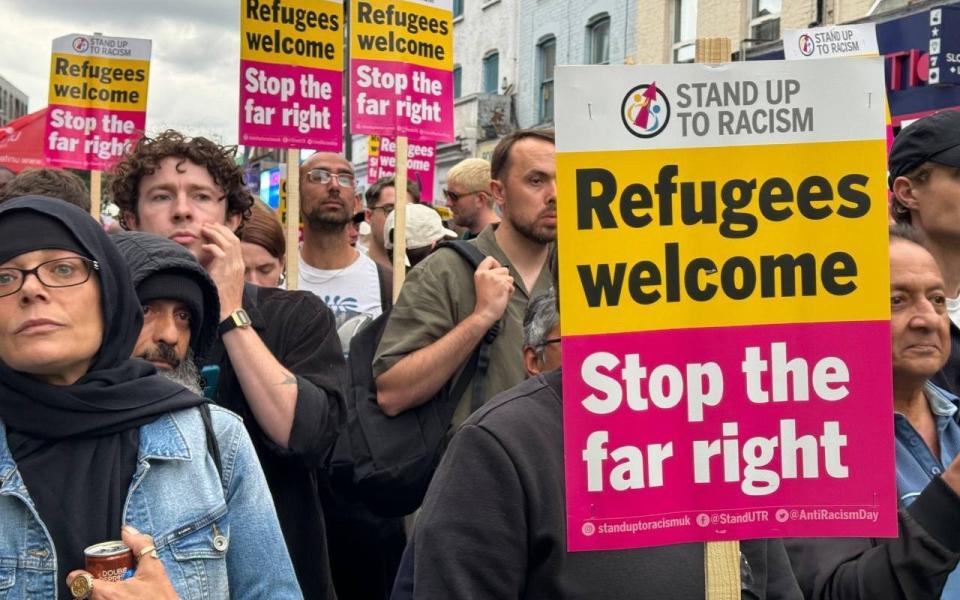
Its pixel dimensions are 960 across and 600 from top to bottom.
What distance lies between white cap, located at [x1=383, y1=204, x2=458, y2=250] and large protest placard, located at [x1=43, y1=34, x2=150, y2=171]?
7.78ft

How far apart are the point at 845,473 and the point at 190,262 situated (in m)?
1.59

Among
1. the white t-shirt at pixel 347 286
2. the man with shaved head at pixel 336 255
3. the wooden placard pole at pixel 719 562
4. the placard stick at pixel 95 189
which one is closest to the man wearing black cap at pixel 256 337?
the wooden placard pole at pixel 719 562

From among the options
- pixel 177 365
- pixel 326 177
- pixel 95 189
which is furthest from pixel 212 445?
pixel 95 189

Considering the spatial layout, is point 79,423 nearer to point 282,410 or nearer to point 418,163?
point 282,410

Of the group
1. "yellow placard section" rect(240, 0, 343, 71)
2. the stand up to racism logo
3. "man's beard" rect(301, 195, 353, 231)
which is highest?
"yellow placard section" rect(240, 0, 343, 71)

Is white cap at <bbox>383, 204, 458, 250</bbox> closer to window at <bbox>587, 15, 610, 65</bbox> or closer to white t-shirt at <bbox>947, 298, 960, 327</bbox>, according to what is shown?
white t-shirt at <bbox>947, 298, 960, 327</bbox>

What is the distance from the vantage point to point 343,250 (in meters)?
6.48

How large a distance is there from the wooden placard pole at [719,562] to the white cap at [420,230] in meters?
4.24

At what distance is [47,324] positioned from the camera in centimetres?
243

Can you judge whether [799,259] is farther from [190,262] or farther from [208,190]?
[208,190]

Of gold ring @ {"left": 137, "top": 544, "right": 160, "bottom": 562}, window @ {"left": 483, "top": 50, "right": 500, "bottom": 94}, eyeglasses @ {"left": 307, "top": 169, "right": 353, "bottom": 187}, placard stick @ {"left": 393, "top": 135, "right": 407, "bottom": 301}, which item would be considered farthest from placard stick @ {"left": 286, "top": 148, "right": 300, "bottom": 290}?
window @ {"left": 483, "top": 50, "right": 500, "bottom": 94}

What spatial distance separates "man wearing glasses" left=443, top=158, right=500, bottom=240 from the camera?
7387mm

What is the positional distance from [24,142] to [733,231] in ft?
32.8

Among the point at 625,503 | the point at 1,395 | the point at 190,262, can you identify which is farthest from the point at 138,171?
the point at 625,503
